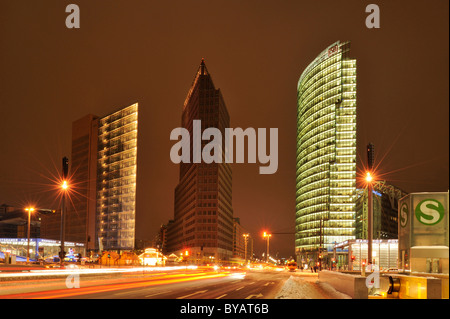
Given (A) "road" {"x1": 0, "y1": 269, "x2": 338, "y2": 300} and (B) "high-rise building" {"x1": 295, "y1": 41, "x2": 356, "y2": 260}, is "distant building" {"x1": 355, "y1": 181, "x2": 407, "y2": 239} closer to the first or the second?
(B) "high-rise building" {"x1": 295, "y1": 41, "x2": 356, "y2": 260}

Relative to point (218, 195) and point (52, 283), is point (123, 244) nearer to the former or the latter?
point (218, 195)

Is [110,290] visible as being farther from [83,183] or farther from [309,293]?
[83,183]

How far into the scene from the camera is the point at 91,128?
183 meters

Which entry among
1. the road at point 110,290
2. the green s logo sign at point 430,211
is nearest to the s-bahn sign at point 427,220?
the green s logo sign at point 430,211

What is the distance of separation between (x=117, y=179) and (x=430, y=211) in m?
161

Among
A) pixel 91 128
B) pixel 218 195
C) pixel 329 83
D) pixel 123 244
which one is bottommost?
pixel 123 244

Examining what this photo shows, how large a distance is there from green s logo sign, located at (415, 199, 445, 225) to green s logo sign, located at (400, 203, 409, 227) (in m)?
→ 1.36

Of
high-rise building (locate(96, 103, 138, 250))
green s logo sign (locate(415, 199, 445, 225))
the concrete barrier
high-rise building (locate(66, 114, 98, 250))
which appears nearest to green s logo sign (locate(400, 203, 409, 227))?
green s logo sign (locate(415, 199, 445, 225))

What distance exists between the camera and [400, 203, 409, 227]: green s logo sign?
19.6 meters

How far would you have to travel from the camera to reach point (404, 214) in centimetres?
1989

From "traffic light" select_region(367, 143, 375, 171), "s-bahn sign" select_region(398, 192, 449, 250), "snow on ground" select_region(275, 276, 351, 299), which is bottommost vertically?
"snow on ground" select_region(275, 276, 351, 299)

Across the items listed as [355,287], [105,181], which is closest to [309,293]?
[355,287]
